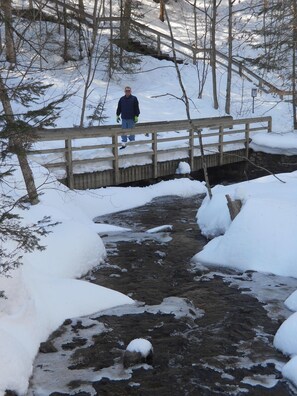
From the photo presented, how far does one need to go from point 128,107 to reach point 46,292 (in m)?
9.96

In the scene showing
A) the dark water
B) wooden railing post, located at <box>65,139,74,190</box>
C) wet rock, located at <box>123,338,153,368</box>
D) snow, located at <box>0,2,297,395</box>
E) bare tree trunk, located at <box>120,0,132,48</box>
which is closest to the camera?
the dark water

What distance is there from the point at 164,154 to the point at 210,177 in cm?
292

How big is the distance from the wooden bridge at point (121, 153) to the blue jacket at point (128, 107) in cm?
55

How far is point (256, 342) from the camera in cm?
658

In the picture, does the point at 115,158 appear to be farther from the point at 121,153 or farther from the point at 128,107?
the point at 128,107

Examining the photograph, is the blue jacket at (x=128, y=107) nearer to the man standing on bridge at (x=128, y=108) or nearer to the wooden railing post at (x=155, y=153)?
the man standing on bridge at (x=128, y=108)

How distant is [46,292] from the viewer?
745 cm

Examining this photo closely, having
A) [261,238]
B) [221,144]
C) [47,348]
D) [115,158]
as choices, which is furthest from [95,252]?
[221,144]

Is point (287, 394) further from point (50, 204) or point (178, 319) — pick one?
point (50, 204)

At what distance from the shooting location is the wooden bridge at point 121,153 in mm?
14008

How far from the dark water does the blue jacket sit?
6982 mm

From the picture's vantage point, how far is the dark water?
18.3ft

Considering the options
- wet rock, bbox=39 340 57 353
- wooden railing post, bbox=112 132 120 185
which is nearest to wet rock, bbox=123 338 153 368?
wet rock, bbox=39 340 57 353

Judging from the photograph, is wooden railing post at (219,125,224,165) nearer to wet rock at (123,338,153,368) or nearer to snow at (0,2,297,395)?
snow at (0,2,297,395)
